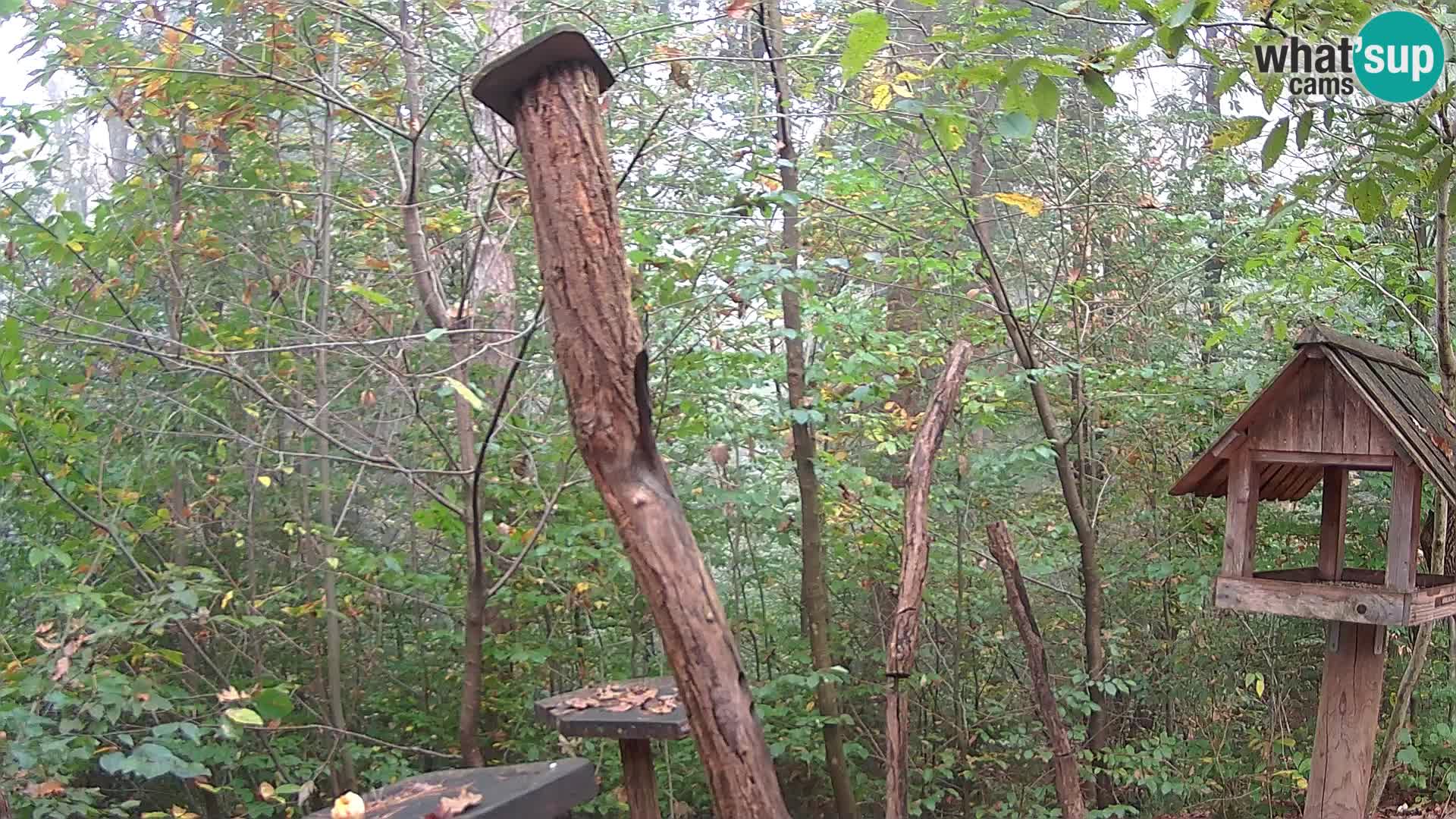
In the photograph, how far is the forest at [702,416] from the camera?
10.2 ft

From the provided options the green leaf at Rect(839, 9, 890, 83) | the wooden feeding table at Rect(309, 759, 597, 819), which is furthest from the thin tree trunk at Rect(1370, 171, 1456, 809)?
the wooden feeding table at Rect(309, 759, 597, 819)

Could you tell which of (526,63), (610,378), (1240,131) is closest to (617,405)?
(610,378)

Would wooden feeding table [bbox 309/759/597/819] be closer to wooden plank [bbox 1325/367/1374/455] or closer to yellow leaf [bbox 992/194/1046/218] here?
wooden plank [bbox 1325/367/1374/455]

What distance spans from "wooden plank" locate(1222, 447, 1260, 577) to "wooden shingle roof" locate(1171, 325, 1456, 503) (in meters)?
0.04

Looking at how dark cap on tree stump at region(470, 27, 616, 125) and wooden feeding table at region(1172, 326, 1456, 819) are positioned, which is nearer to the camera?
dark cap on tree stump at region(470, 27, 616, 125)

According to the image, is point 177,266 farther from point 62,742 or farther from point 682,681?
point 682,681

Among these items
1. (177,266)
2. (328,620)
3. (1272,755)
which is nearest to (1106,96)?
(177,266)

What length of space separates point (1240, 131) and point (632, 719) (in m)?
2.05

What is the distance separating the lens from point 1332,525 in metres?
2.72

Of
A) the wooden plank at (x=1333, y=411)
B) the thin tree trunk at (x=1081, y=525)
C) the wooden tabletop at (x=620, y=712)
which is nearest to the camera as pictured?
the wooden plank at (x=1333, y=411)

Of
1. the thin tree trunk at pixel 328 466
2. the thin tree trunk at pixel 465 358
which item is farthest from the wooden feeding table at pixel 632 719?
the thin tree trunk at pixel 328 466

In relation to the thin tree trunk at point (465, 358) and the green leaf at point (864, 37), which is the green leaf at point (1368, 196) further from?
the thin tree trunk at point (465, 358)

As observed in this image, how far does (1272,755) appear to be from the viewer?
4.65 meters

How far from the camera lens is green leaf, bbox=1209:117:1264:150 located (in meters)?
1.94
